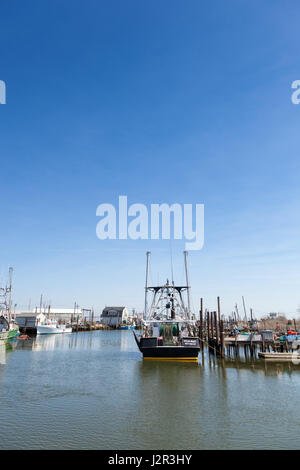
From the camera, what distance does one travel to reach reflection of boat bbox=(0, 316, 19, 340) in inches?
2257

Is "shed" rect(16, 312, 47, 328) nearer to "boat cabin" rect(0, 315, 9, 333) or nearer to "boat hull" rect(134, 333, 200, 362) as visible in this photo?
"boat cabin" rect(0, 315, 9, 333)

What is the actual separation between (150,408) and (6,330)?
5223 centimetres

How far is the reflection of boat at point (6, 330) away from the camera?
188 ft

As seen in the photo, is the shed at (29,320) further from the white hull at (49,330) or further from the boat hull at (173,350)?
the boat hull at (173,350)

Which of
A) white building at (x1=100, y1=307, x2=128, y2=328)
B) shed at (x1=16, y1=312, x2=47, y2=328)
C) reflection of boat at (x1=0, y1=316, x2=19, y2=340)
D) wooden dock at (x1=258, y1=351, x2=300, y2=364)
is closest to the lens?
wooden dock at (x1=258, y1=351, x2=300, y2=364)

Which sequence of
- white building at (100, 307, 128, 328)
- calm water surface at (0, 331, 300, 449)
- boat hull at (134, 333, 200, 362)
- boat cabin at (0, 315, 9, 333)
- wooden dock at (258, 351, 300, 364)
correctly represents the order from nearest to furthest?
calm water surface at (0, 331, 300, 449) < boat hull at (134, 333, 200, 362) < wooden dock at (258, 351, 300, 364) < boat cabin at (0, 315, 9, 333) < white building at (100, 307, 128, 328)

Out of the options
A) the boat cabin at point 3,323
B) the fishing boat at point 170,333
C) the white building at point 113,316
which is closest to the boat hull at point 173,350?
the fishing boat at point 170,333

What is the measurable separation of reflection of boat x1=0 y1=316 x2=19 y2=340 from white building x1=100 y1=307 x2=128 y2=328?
256 ft

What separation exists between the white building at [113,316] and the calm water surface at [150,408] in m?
117

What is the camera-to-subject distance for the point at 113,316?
149 metres

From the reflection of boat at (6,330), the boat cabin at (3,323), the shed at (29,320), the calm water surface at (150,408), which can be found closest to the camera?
the calm water surface at (150,408)

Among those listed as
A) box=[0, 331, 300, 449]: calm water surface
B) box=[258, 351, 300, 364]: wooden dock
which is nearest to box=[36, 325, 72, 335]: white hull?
box=[0, 331, 300, 449]: calm water surface
